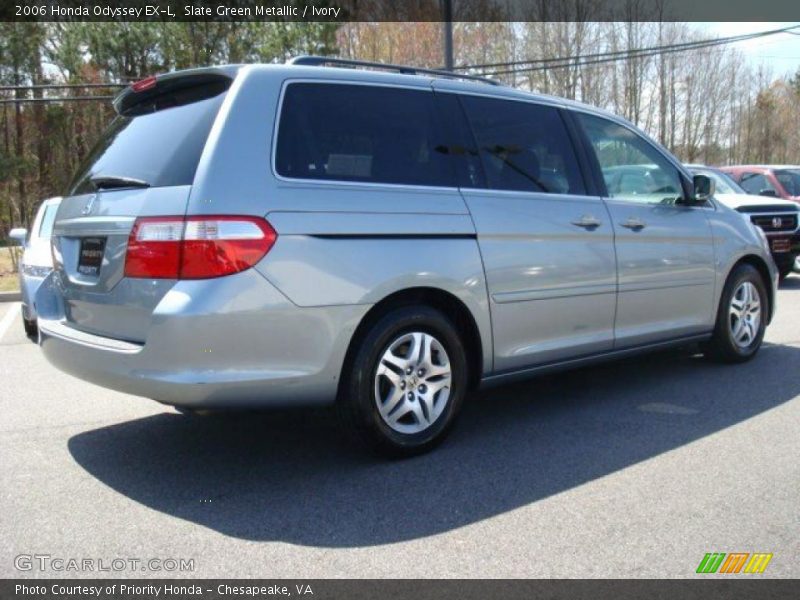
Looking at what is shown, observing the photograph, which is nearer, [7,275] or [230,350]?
[230,350]

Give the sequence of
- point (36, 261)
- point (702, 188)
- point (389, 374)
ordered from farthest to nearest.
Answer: point (702, 188)
point (36, 261)
point (389, 374)

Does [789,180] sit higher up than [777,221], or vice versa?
[789,180]

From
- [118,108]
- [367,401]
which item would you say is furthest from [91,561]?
[118,108]

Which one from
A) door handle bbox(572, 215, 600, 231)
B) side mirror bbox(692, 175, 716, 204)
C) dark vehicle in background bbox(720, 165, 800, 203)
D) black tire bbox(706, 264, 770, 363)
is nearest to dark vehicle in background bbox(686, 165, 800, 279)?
dark vehicle in background bbox(720, 165, 800, 203)

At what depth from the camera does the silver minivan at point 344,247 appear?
11.3ft

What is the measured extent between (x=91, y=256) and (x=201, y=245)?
2.68 feet

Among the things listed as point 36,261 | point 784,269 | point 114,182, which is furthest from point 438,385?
point 784,269

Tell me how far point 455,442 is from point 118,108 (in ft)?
8.87

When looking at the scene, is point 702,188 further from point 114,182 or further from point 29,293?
point 29,293

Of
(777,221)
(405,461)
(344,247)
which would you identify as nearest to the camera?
(344,247)

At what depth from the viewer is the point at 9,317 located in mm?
10352

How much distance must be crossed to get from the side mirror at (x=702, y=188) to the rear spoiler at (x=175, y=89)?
143 inches

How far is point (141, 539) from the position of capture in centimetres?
320

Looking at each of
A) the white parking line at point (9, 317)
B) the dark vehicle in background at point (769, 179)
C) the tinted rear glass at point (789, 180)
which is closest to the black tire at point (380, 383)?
the white parking line at point (9, 317)
